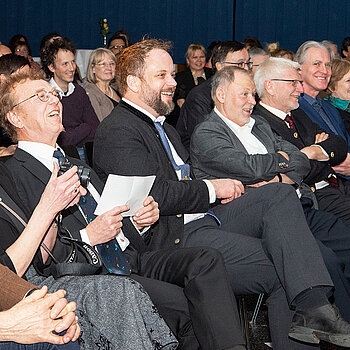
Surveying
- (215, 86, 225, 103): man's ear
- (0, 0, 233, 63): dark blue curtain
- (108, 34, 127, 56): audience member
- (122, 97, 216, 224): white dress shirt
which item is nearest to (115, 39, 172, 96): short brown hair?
(122, 97, 216, 224): white dress shirt

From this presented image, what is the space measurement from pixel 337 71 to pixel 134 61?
214 cm

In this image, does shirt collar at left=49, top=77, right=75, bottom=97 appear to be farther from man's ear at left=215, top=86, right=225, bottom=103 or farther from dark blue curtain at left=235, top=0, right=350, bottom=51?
dark blue curtain at left=235, top=0, right=350, bottom=51

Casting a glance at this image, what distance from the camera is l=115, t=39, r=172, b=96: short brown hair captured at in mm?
2820

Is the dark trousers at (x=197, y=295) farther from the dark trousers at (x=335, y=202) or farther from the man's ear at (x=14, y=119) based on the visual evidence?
the dark trousers at (x=335, y=202)

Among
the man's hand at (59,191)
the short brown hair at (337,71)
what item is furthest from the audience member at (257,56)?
the man's hand at (59,191)

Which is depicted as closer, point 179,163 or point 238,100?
point 179,163

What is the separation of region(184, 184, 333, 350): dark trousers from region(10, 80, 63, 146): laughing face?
2.57 ft

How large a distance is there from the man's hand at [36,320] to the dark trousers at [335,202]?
2.13 metres

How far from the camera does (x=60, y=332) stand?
1597mm

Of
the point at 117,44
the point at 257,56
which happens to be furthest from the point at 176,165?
the point at 117,44

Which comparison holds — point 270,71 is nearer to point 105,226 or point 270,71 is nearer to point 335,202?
point 335,202

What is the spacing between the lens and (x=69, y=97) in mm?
4426

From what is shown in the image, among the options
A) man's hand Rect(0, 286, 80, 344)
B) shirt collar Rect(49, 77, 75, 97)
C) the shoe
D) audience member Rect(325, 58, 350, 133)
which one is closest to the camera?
man's hand Rect(0, 286, 80, 344)

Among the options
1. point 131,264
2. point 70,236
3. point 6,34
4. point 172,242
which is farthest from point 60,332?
point 6,34
